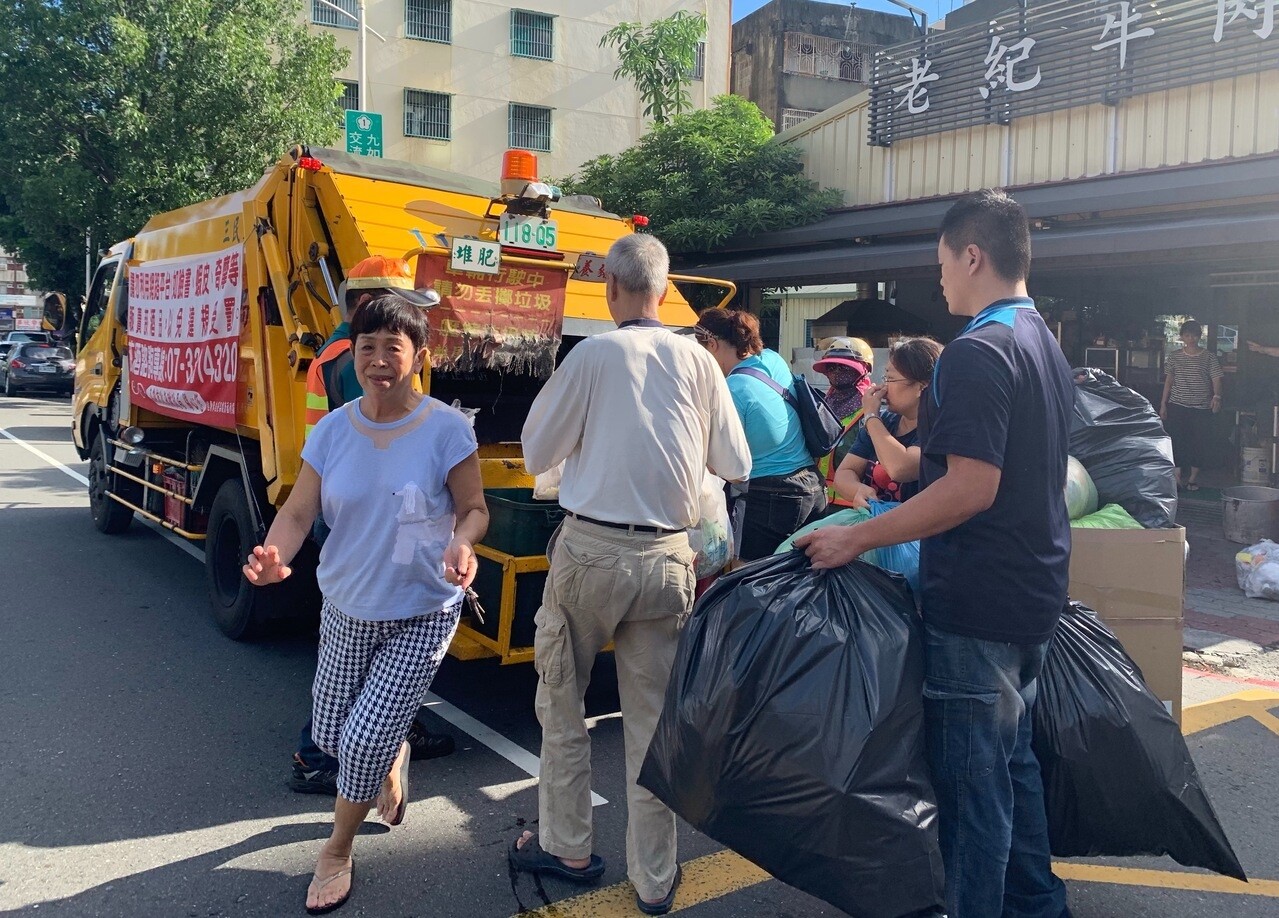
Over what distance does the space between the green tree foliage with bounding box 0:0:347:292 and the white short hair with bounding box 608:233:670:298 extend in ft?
58.2

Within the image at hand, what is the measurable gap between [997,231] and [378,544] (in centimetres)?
188

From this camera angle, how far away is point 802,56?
31391 mm

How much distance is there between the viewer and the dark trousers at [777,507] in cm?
450

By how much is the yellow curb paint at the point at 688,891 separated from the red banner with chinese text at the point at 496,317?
2418 millimetres

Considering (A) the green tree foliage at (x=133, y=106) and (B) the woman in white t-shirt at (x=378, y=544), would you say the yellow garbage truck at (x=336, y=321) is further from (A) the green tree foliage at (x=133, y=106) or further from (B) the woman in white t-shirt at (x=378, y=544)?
(A) the green tree foliage at (x=133, y=106)

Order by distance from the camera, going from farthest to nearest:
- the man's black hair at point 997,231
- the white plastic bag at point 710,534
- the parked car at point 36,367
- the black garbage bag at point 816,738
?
the parked car at point 36,367
the white plastic bag at point 710,534
the man's black hair at point 997,231
the black garbage bag at point 816,738

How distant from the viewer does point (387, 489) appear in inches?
119

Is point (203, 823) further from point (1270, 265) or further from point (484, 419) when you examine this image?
point (1270, 265)

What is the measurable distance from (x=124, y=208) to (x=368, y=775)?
18.7 meters

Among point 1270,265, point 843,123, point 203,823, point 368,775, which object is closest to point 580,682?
point 368,775

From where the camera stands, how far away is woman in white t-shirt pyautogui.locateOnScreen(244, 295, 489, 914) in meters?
3.02

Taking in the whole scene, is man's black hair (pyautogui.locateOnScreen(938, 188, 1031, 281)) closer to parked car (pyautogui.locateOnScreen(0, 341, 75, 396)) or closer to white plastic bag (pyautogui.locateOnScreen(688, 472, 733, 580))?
white plastic bag (pyautogui.locateOnScreen(688, 472, 733, 580))

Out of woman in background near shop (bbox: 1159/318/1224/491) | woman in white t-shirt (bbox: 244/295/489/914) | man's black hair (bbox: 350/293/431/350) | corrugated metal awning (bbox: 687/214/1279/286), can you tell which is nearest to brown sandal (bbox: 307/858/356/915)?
woman in white t-shirt (bbox: 244/295/489/914)

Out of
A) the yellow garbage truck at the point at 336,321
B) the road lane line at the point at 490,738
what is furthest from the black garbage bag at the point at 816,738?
the yellow garbage truck at the point at 336,321
